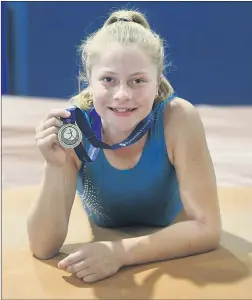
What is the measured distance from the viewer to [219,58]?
2.96m

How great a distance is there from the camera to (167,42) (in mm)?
2936

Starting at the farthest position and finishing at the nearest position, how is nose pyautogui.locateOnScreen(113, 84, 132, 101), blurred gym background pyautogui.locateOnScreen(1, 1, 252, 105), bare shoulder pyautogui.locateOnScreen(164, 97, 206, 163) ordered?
1. blurred gym background pyautogui.locateOnScreen(1, 1, 252, 105)
2. bare shoulder pyautogui.locateOnScreen(164, 97, 206, 163)
3. nose pyautogui.locateOnScreen(113, 84, 132, 101)

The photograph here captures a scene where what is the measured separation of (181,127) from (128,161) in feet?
0.49

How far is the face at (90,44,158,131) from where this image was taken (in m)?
1.09

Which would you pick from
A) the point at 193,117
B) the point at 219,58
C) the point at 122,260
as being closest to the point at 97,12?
the point at 219,58

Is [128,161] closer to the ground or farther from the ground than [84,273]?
farther from the ground

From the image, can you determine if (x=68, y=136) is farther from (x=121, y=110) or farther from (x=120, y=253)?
(x=120, y=253)

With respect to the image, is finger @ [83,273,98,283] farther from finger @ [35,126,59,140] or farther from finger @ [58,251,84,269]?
finger @ [35,126,59,140]

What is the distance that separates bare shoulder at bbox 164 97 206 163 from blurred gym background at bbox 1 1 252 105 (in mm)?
1700

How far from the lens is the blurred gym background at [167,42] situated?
2.90 metres

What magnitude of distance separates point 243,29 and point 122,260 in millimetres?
2107

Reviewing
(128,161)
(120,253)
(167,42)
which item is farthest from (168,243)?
(167,42)

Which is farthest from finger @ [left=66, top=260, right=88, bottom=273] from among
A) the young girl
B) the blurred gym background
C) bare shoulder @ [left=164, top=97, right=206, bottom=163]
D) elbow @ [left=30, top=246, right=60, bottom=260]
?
the blurred gym background

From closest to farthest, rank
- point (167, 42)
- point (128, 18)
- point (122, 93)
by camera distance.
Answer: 1. point (122, 93)
2. point (128, 18)
3. point (167, 42)
